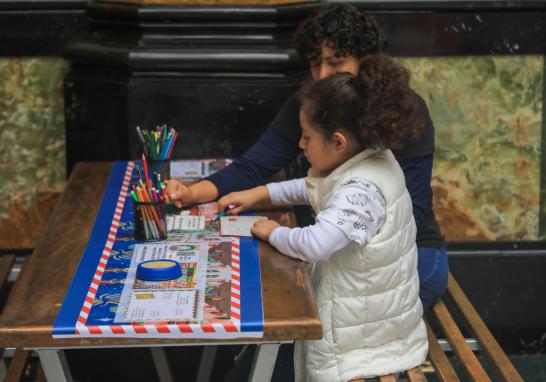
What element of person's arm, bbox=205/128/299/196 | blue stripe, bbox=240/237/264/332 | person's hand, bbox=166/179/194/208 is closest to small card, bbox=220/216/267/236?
blue stripe, bbox=240/237/264/332

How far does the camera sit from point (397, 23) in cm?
437

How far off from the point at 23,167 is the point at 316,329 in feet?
8.34

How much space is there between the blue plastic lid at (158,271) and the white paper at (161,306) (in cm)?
8

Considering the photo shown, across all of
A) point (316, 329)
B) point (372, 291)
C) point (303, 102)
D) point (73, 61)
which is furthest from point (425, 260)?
point (73, 61)

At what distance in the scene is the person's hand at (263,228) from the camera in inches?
113

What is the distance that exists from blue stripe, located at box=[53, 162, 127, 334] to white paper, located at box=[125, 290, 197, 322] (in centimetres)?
13

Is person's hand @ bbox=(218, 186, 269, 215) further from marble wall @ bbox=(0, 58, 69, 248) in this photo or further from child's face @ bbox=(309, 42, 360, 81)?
marble wall @ bbox=(0, 58, 69, 248)

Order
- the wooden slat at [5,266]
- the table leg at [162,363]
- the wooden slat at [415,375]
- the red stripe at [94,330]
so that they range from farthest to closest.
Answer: the wooden slat at [5,266]
the table leg at [162,363]
the wooden slat at [415,375]
the red stripe at [94,330]

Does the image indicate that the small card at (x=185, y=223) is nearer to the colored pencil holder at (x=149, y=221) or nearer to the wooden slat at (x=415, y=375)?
the colored pencil holder at (x=149, y=221)

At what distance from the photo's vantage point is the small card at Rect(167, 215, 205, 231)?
302 cm

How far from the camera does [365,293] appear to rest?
2686 mm

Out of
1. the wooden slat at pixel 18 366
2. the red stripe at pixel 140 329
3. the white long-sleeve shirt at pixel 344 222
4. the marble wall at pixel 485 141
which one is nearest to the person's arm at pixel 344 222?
the white long-sleeve shirt at pixel 344 222

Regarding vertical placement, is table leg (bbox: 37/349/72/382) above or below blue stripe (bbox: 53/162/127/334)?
below

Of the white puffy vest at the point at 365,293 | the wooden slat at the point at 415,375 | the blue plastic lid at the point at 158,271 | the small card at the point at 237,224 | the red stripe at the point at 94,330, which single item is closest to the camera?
the red stripe at the point at 94,330
